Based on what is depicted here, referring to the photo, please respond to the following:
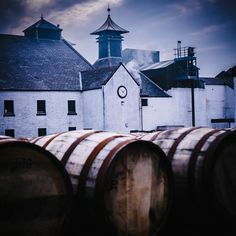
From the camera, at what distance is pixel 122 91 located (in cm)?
3275

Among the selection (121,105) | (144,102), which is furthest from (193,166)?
(144,102)

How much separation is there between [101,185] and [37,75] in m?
30.8

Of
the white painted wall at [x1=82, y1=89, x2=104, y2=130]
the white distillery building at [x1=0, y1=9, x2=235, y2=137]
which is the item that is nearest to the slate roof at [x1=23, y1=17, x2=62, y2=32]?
the white distillery building at [x1=0, y1=9, x2=235, y2=137]

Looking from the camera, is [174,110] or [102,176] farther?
[174,110]

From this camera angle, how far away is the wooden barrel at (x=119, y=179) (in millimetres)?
4480

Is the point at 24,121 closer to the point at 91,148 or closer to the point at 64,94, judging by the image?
the point at 64,94

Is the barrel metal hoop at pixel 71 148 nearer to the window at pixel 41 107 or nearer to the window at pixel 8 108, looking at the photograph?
the window at pixel 8 108

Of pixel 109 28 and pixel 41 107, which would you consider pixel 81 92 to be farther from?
pixel 109 28

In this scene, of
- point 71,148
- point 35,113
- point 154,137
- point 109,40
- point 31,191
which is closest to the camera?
point 31,191

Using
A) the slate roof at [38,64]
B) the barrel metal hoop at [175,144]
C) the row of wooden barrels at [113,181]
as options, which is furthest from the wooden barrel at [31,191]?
the slate roof at [38,64]

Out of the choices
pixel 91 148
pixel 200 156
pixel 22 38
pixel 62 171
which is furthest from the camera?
pixel 22 38

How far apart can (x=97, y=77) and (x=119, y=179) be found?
94.5 ft

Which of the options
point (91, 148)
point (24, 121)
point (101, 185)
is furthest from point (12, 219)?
point (24, 121)

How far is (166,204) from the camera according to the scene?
5141mm
